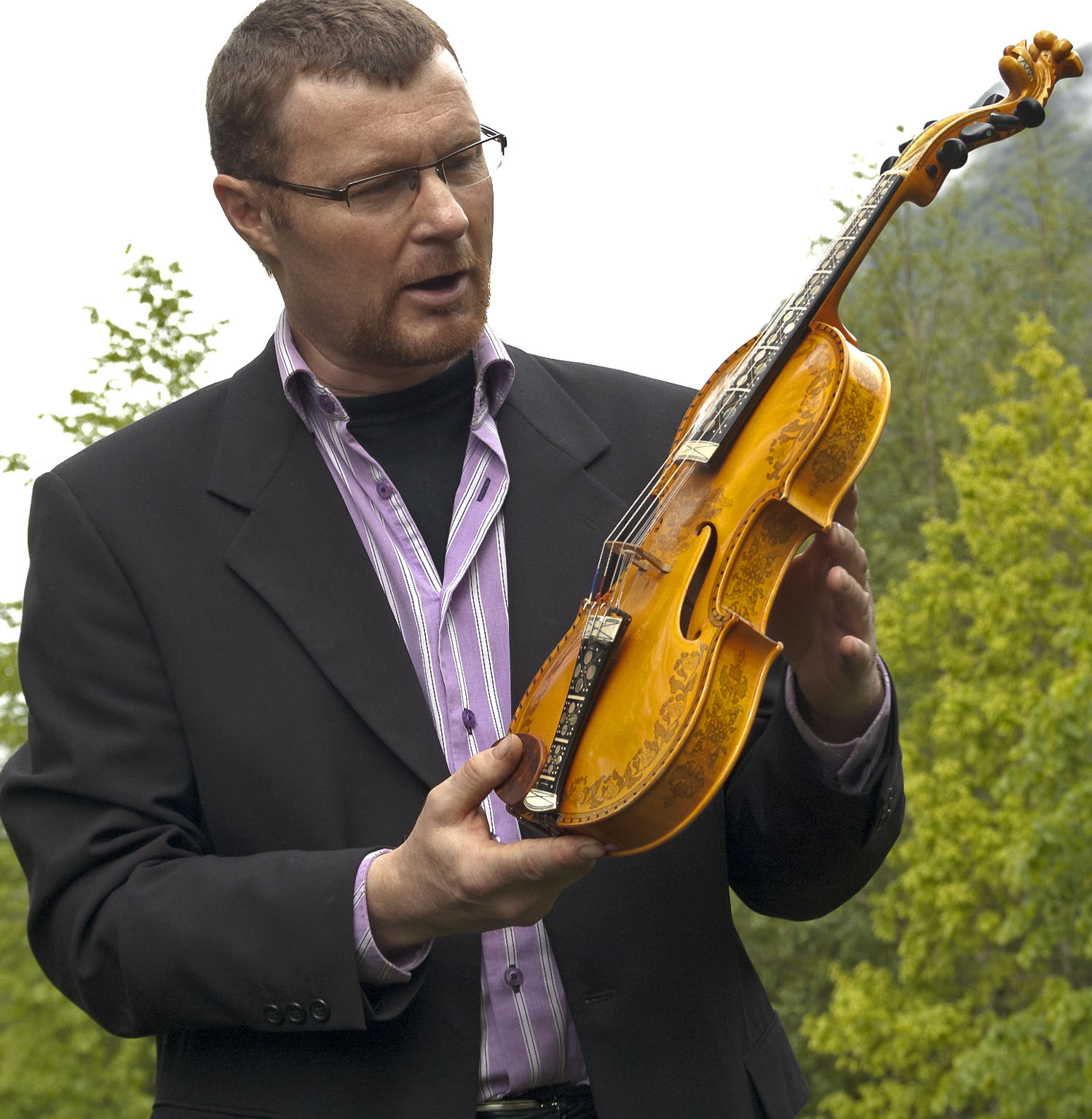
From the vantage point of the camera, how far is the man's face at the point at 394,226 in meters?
2.81

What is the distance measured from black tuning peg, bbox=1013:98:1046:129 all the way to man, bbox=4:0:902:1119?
0.87 metres

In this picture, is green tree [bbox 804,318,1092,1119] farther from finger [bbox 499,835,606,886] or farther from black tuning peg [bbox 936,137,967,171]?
finger [bbox 499,835,606,886]

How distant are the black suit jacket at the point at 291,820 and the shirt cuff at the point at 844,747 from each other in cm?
2

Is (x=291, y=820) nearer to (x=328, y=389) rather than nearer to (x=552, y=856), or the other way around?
(x=552, y=856)

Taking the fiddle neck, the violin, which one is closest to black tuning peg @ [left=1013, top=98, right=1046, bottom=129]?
the violin

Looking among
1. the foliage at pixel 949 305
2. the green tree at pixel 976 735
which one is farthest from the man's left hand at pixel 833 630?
the foliage at pixel 949 305

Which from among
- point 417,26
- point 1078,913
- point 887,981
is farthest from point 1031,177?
point 417,26

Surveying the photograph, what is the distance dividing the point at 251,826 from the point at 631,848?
804 millimetres

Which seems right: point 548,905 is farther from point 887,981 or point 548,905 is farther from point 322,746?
point 887,981

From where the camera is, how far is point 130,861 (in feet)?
8.26

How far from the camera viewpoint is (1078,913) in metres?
13.6

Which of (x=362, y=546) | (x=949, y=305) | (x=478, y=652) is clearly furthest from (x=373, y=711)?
(x=949, y=305)

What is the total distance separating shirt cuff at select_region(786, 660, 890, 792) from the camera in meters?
2.61

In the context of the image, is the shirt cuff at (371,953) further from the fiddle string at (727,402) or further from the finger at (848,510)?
the finger at (848,510)
